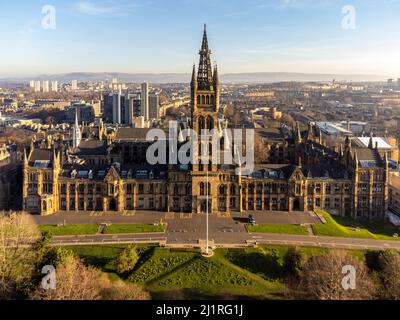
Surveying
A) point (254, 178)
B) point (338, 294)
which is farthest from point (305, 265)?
point (254, 178)

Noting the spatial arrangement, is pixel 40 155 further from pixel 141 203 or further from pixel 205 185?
pixel 205 185

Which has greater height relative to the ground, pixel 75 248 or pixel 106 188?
pixel 106 188
